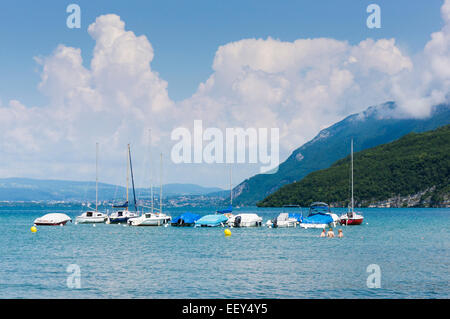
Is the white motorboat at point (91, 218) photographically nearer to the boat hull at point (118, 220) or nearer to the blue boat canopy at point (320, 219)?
the boat hull at point (118, 220)

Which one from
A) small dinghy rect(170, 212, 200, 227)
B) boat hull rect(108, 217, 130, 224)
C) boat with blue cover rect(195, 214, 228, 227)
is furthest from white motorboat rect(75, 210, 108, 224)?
boat with blue cover rect(195, 214, 228, 227)

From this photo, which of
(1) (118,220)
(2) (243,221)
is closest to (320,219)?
(2) (243,221)

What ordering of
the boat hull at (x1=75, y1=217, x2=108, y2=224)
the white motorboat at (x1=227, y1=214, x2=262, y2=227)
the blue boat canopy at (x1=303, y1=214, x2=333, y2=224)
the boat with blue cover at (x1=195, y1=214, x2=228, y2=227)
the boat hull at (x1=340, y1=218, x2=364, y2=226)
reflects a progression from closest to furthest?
1. the blue boat canopy at (x1=303, y1=214, x2=333, y2=224)
2. the white motorboat at (x1=227, y1=214, x2=262, y2=227)
3. the boat with blue cover at (x1=195, y1=214, x2=228, y2=227)
4. the boat hull at (x1=340, y1=218, x2=364, y2=226)
5. the boat hull at (x1=75, y1=217, x2=108, y2=224)

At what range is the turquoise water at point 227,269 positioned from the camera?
39.7 m

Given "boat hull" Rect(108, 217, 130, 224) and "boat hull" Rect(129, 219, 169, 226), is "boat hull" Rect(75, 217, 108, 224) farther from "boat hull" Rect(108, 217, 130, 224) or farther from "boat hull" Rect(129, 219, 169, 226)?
"boat hull" Rect(129, 219, 169, 226)

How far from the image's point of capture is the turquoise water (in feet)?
130

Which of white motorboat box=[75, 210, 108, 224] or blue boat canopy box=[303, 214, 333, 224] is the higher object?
blue boat canopy box=[303, 214, 333, 224]

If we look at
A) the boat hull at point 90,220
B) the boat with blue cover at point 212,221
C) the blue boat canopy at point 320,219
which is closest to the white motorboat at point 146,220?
the boat with blue cover at point 212,221

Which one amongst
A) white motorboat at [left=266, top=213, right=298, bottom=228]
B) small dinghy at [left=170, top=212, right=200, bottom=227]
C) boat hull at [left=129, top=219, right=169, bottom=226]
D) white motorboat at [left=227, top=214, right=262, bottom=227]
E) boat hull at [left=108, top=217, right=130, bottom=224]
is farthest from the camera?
boat hull at [left=108, top=217, right=130, bottom=224]

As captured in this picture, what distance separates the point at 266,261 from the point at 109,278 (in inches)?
758

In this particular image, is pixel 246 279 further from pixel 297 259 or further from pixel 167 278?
pixel 297 259

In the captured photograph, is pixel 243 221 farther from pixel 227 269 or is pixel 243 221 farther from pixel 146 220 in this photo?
pixel 227 269

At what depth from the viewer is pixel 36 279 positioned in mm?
45938
